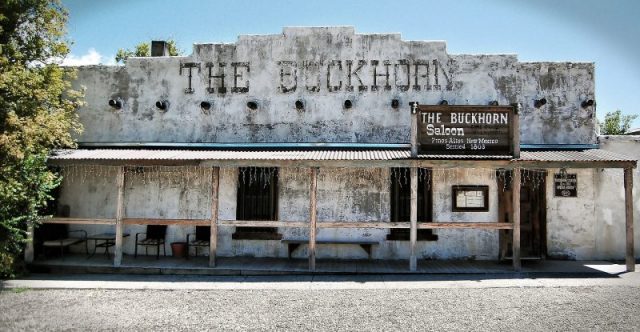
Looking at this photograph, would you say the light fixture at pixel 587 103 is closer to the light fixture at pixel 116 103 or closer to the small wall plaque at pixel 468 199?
the small wall plaque at pixel 468 199

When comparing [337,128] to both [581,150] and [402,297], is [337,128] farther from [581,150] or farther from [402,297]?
[581,150]

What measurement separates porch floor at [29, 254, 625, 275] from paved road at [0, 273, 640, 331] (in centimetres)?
46

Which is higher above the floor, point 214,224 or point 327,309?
point 214,224

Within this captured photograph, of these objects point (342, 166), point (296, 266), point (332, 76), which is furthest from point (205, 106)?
point (296, 266)

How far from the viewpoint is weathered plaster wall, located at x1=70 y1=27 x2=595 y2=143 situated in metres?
12.2

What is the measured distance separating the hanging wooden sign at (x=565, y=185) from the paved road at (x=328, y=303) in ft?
8.71

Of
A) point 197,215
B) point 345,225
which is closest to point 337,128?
point 345,225

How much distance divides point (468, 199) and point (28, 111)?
1112 cm

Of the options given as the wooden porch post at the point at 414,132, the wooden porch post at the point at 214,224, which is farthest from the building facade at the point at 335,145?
the wooden porch post at the point at 414,132

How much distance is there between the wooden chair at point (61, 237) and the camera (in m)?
11.1

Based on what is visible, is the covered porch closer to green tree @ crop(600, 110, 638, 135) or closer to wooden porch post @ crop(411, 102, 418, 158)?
wooden porch post @ crop(411, 102, 418, 158)

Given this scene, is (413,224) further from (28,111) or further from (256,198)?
(28,111)

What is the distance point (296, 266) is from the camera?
10.6m

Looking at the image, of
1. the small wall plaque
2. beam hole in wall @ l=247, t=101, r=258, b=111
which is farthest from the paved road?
beam hole in wall @ l=247, t=101, r=258, b=111
